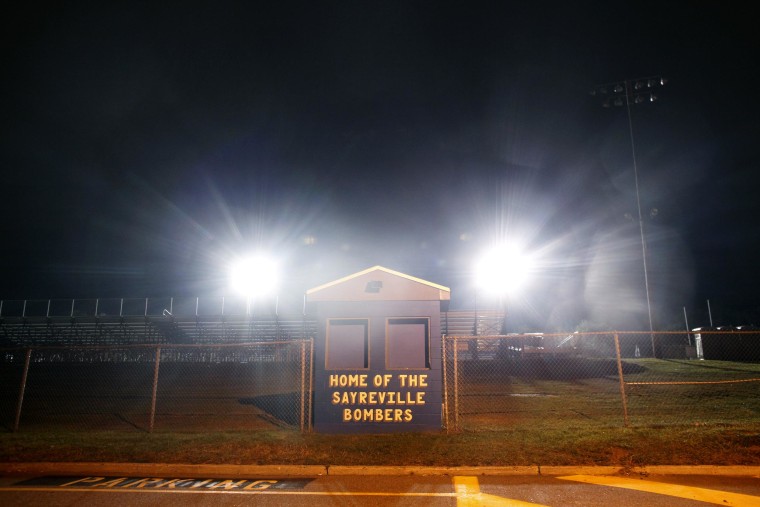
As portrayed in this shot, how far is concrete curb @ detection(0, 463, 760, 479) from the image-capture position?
7102 millimetres

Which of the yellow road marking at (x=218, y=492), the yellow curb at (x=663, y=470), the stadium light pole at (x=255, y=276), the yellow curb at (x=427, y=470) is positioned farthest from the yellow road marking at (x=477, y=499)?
the stadium light pole at (x=255, y=276)

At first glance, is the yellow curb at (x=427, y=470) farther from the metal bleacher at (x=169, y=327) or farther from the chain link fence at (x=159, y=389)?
the metal bleacher at (x=169, y=327)

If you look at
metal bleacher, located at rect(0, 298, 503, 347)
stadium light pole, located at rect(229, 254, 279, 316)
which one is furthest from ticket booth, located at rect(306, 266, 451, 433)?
stadium light pole, located at rect(229, 254, 279, 316)

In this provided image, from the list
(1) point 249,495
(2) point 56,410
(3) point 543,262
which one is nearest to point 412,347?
(1) point 249,495

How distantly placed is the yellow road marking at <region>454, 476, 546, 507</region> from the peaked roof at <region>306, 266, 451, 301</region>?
14.5 ft

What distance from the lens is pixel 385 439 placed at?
913 cm

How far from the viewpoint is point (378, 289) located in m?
10.6

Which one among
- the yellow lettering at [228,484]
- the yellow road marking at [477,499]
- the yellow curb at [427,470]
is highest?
the yellow curb at [427,470]

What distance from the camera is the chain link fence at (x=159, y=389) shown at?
11.4 m

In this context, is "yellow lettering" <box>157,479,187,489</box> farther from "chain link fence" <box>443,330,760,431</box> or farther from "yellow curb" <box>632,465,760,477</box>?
"yellow curb" <box>632,465,760,477</box>

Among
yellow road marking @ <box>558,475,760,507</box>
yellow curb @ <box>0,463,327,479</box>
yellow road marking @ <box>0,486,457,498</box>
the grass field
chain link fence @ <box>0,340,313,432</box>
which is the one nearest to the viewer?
A: yellow road marking @ <box>558,475,760,507</box>

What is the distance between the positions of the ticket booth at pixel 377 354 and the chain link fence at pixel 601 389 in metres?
0.53

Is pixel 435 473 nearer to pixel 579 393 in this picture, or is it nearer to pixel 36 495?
pixel 36 495

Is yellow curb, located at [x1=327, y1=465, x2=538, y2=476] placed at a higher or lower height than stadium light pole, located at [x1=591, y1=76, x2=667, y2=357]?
lower
